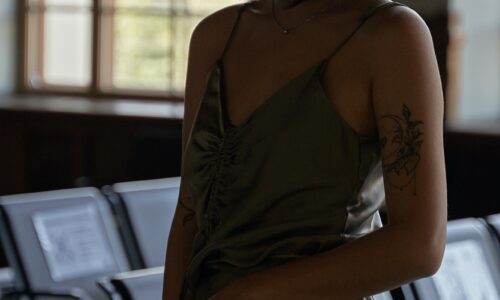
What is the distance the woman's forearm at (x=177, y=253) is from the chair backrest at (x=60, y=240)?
6.67 ft

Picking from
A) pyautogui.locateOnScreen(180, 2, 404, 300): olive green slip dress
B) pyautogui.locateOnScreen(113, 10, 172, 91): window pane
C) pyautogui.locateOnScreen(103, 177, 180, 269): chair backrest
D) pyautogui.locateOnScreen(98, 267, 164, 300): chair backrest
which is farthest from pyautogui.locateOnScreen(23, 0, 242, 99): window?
pyautogui.locateOnScreen(180, 2, 404, 300): olive green slip dress

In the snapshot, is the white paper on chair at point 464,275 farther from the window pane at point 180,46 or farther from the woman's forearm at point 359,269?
the window pane at point 180,46

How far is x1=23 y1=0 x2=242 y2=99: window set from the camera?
597 cm

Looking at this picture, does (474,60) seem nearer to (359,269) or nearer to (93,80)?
(93,80)

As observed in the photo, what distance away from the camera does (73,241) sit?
3.46 m

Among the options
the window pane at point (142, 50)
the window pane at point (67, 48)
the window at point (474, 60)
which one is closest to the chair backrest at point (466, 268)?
the window at point (474, 60)

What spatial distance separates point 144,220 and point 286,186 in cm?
250

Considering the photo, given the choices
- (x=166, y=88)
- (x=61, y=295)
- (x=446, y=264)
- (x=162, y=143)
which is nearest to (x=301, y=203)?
(x=446, y=264)

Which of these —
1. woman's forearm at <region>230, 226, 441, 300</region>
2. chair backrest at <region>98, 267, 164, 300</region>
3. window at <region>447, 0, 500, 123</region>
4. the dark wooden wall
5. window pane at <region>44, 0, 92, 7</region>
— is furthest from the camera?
window pane at <region>44, 0, 92, 7</region>

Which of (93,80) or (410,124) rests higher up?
(410,124)

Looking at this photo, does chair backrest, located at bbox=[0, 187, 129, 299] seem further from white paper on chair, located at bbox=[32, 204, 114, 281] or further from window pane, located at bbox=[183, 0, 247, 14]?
window pane, located at bbox=[183, 0, 247, 14]

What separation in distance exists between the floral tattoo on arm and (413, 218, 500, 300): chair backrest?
1292mm

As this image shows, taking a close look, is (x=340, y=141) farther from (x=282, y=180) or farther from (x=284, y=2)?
(x=284, y=2)

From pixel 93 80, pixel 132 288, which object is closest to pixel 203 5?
pixel 93 80
